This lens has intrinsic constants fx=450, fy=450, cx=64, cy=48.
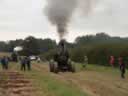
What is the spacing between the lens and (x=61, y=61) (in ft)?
137

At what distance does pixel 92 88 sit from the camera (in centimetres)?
2686

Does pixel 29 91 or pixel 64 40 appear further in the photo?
pixel 64 40

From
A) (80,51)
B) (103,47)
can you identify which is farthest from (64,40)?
(80,51)

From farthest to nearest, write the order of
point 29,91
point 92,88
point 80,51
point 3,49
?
point 3,49, point 80,51, point 92,88, point 29,91

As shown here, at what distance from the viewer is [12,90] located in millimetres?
25234

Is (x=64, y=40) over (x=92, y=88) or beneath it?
over

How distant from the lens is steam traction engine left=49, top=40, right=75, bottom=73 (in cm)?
4058

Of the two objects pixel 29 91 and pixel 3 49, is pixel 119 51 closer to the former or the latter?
pixel 29 91

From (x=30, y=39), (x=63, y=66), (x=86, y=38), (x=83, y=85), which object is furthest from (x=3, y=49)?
(x=83, y=85)

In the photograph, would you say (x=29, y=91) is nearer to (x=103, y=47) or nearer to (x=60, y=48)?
(x=60, y=48)

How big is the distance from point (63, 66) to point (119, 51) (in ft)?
58.6

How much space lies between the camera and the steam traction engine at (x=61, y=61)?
40584 mm

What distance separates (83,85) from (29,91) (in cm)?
540

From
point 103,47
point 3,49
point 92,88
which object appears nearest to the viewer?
point 92,88
